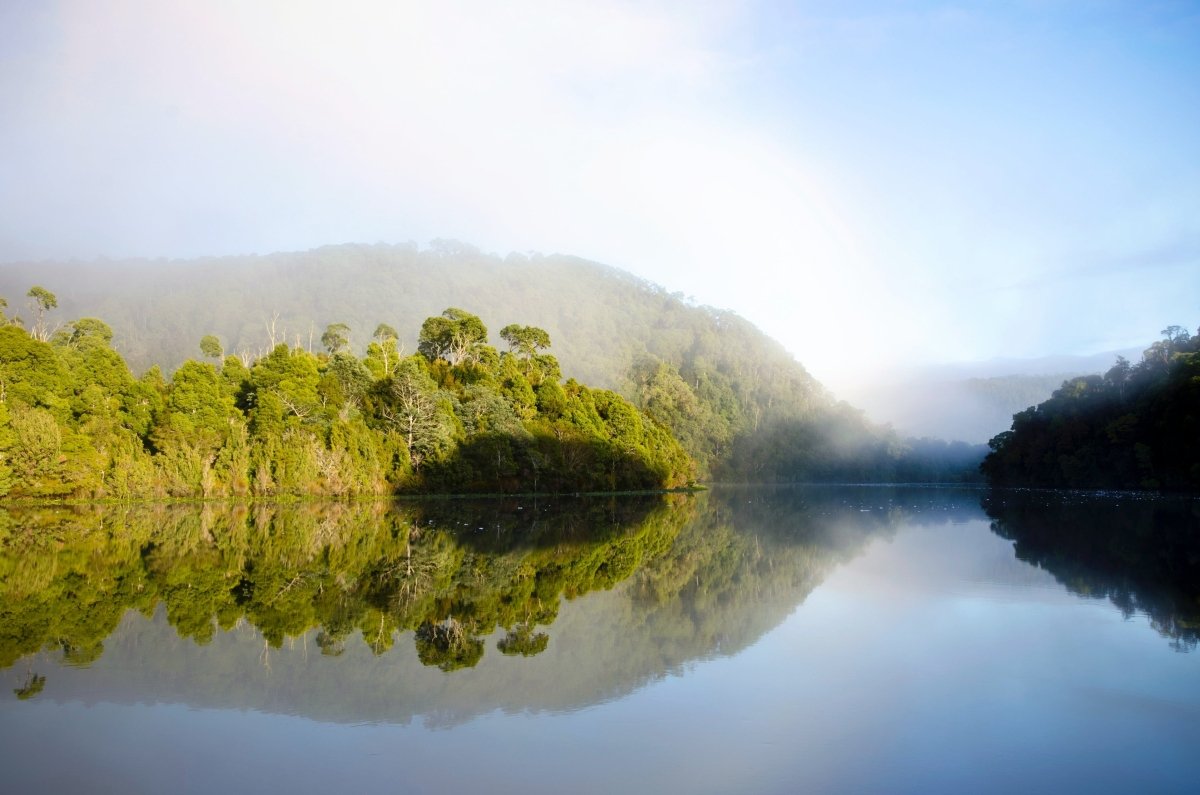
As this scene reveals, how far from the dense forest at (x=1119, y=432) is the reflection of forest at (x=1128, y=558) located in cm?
3048

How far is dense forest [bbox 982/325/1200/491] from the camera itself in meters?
59.0

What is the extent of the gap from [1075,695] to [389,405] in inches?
1908

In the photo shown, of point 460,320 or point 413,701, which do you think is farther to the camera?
point 460,320

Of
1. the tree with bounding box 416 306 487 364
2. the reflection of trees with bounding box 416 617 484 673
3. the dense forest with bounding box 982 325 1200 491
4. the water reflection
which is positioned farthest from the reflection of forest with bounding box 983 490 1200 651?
the tree with bounding box 416 306 487 364

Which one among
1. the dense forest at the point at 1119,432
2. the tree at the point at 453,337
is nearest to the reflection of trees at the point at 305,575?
the tree at the point at 453,337

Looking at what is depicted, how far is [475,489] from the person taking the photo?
4997 cm

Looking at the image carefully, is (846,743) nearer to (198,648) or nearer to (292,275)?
(198,648)

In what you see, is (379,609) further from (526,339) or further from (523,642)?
(526,339)

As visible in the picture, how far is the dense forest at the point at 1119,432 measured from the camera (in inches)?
2323

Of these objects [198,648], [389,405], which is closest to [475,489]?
[389,405]

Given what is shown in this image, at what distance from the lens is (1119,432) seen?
6844cm

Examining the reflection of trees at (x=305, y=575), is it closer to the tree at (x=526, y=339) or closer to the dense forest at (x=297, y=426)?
the dense forest at (x=297, y=426)

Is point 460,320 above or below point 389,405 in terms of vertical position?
above

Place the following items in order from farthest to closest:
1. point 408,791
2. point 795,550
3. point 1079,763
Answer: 1. point 795,550
2. point 1079,763
3. point 408,791
